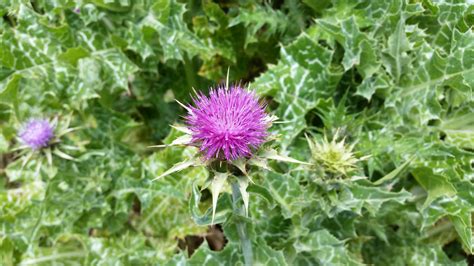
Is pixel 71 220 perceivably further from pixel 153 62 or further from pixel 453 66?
pixel 453 66

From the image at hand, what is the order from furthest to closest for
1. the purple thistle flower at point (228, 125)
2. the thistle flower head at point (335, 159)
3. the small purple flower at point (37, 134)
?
the small purple flower at point (37, 134) < the thistle flower head at point (335, 159) < the purple thistle flower at point (228, 125)

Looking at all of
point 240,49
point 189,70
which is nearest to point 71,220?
point 189,70

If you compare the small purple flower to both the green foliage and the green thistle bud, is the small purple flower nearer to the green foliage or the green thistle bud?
the green foliage

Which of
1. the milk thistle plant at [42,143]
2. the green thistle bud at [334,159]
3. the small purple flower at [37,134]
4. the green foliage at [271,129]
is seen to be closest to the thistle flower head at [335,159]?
the green thistle bud at [334,159]

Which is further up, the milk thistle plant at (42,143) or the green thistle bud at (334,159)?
the green thistle bud at (334,159)

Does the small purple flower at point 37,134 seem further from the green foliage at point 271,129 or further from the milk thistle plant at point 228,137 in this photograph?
the milk thistle plant at point 228,137

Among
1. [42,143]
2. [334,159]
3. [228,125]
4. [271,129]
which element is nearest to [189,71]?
[271,129]
